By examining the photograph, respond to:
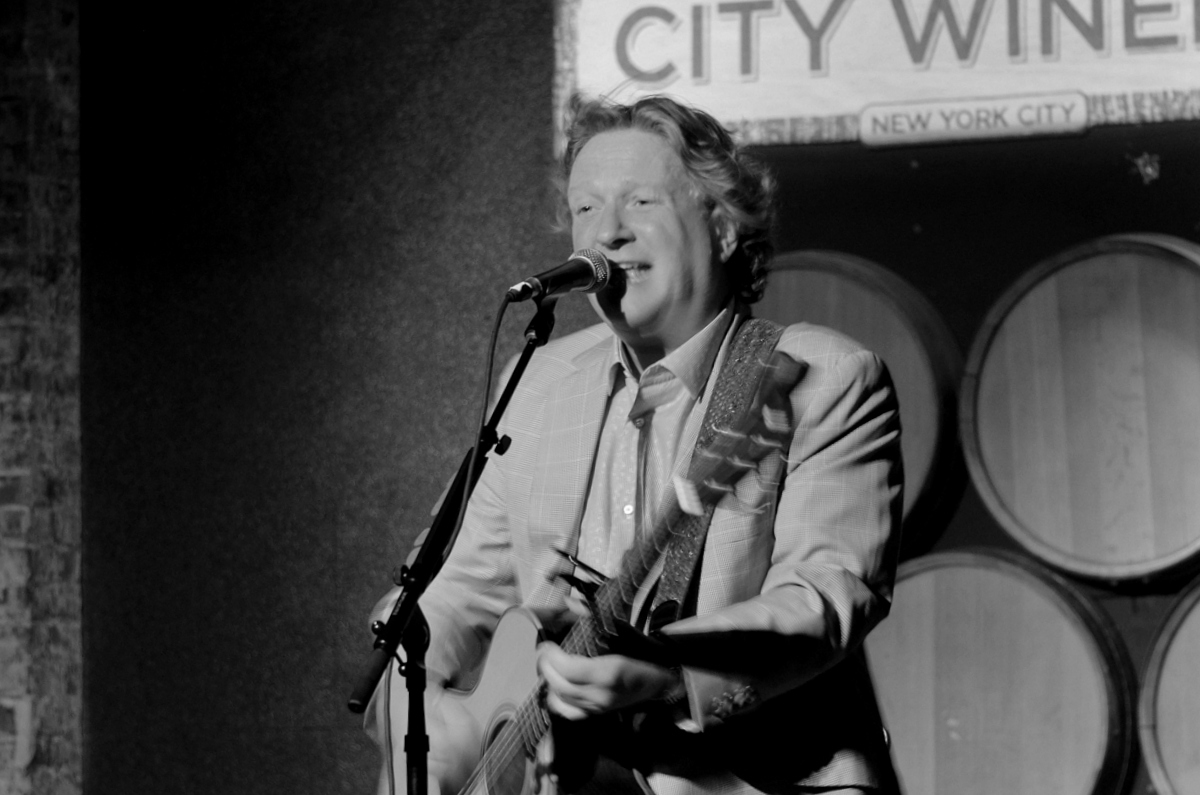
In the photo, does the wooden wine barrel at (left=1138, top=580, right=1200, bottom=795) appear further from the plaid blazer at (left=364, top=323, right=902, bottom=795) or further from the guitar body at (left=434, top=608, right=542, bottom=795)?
the guitar body at (left=434, top=608, right=542, bottom=795)

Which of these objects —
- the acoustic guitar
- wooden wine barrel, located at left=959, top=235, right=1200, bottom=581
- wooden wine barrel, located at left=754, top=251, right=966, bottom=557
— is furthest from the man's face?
wooden wine barrel, located at left=959, top=235, right=1200, bottom=581

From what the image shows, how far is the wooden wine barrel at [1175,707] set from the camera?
232 cm

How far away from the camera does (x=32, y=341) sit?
309 cm

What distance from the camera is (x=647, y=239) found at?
191cm

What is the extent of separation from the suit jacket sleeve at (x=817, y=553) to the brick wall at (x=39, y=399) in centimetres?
188

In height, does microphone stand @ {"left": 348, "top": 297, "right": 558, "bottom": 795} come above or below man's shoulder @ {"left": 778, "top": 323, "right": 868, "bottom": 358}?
below

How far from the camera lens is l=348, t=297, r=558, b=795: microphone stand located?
1.56 meters

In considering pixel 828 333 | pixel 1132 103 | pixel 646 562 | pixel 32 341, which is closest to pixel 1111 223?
pixel 1132 103

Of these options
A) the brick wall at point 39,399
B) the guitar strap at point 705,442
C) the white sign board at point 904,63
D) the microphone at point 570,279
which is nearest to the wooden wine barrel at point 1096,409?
the white sign board at point 904,63

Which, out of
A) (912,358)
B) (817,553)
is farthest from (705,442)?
(912,358)

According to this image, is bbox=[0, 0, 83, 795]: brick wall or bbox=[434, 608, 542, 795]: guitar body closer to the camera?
bbox=[434, 608, 542, 795]: guitar body

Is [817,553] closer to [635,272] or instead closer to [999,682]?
[635,272]

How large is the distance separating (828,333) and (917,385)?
2.15ft

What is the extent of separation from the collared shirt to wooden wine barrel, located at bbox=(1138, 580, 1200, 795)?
951 millimetres
